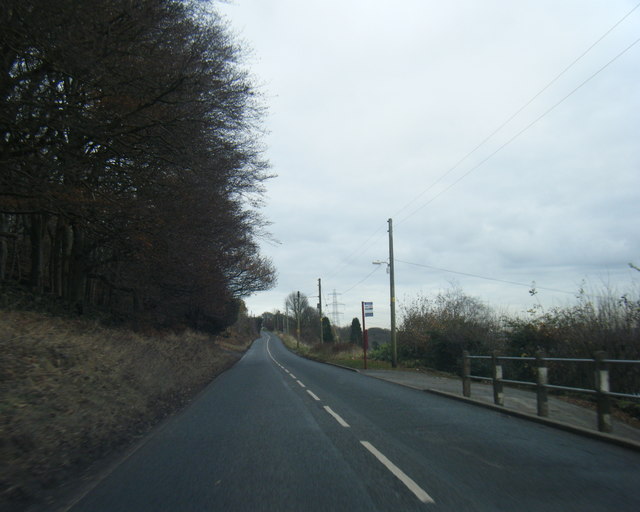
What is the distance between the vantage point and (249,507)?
4.83 m

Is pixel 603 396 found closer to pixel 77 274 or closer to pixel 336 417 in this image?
pixel 336 417

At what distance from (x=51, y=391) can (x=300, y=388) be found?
31.9 feet

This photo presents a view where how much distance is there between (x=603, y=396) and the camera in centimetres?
821

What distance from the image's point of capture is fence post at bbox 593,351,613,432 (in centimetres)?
816

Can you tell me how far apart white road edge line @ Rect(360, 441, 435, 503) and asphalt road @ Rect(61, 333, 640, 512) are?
14 mm

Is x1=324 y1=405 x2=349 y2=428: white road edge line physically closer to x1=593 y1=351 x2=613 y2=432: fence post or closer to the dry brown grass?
the dry brown grass

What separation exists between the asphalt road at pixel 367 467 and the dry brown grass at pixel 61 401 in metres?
0.69

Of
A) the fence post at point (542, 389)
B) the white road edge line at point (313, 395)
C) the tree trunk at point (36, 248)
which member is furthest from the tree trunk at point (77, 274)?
the fence post at point (542, 389)

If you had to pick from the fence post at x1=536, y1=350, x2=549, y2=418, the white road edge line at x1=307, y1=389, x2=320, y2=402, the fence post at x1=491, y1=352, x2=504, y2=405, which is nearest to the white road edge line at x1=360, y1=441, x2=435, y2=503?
the fence post at x1=536, y1=350, x2=549, y2=418

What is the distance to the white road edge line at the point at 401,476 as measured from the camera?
5082 mm

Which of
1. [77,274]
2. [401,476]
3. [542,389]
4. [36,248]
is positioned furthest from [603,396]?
[36,248]

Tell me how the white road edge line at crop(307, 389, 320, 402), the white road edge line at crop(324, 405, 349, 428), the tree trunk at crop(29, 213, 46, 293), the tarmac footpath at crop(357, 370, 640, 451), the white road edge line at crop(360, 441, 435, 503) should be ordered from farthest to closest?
the tree trunk at crop(29, 213, 46, 293) → the white road edge line at crop(307, 389, 320, 402) → the white road edge line at crop(324, 405, 349, 428) → the tarmac footpath at crop(357, 370, 640, 451) → the white road edge line at crop(360, 441, 435, 503)

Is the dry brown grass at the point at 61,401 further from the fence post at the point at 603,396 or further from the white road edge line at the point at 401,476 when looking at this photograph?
the fence post at the point at 603,396

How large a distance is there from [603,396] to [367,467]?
14.3 ft
